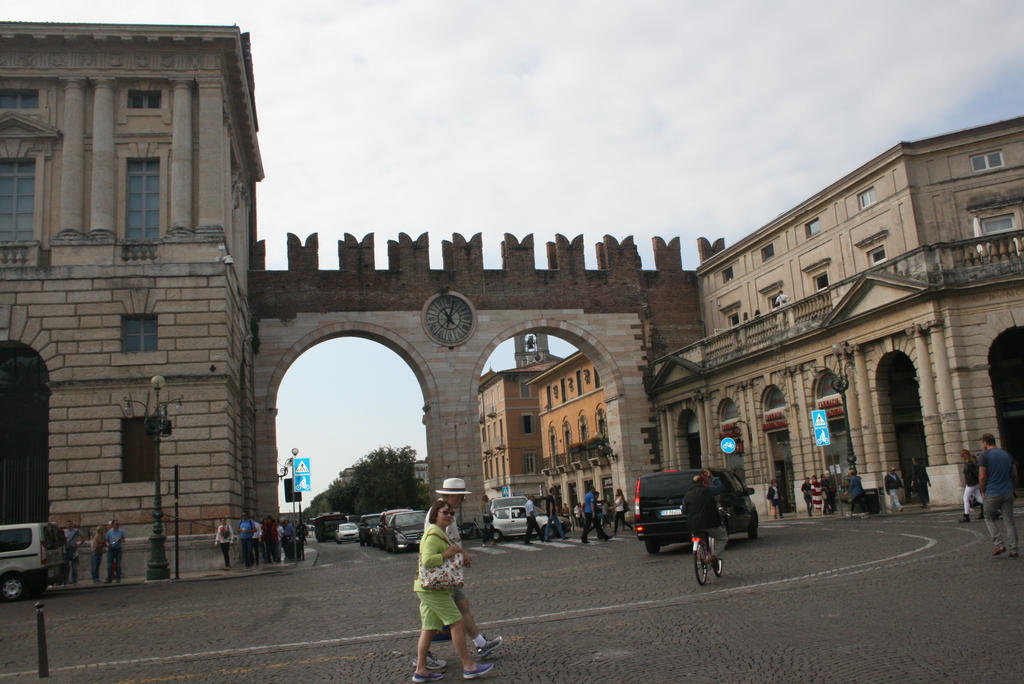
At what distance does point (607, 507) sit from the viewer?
43.3 metres

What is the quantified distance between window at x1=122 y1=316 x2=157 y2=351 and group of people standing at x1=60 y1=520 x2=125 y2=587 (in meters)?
4.79

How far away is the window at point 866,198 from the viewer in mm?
30109

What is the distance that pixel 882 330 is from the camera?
26.1m

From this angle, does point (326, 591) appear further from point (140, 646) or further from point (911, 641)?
point (911, 641)

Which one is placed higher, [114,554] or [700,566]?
[114,554]

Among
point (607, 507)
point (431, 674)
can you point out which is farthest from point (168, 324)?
point (607, 507)

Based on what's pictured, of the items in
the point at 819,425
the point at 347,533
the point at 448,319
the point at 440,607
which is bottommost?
the point at 347,533

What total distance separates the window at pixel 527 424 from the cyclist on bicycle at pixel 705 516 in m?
60.0

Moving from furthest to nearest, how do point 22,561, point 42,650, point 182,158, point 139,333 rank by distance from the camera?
point 182,158 < point 139,333 < point 22,561 < point 42,650

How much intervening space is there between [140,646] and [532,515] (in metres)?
17.5

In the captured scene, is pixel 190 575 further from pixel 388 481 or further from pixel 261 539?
pixel 388 481

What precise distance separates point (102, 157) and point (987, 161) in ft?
86.2

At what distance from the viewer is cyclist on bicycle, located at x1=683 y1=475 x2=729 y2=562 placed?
11.7 metres

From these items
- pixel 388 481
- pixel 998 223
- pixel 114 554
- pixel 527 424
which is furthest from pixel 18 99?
pixel 388 481
